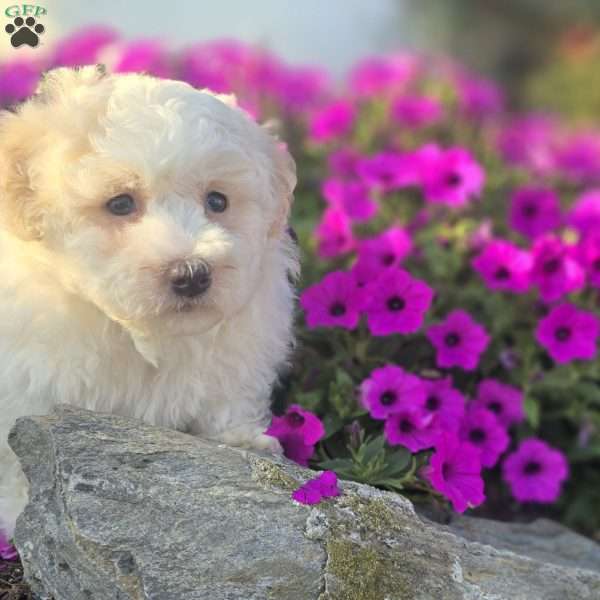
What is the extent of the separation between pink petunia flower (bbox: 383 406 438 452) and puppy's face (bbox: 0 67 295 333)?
2.73 feet

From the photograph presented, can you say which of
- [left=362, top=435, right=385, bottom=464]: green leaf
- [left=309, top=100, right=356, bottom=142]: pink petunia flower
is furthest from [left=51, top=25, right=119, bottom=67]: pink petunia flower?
[left=362, top=435, right=385, bottom=464]: green leaf

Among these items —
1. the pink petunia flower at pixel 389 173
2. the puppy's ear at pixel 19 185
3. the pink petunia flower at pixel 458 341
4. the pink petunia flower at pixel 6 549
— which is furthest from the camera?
the pink petunia flower at pixel 389 173

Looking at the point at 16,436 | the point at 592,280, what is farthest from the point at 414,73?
the point at 16,436

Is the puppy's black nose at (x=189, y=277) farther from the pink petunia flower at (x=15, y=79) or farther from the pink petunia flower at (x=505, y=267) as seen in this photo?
the pink petunia flower at (x=15, y=79)

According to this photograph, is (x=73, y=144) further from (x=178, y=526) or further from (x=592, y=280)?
(x=592, y=280)

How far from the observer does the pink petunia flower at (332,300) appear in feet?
12.2

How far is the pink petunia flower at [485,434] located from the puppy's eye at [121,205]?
169 centimetres

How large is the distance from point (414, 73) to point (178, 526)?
5.64 meters

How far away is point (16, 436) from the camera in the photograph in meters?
2.67

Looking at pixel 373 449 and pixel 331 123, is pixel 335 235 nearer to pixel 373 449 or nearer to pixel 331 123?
pixel 373 449

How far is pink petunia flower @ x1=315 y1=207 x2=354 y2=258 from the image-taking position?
4.49 m

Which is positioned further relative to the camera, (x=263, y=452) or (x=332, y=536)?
(x=263, y=452)

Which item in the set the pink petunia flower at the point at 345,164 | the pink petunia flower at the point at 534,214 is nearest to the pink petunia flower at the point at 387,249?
the pink petunia flower at the point at 534,214

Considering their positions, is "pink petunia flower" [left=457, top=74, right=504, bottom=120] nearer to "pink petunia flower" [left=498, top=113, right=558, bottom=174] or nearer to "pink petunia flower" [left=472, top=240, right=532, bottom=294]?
"pink petunia flower" [left=498, top=113, right=558, bottom=174]
